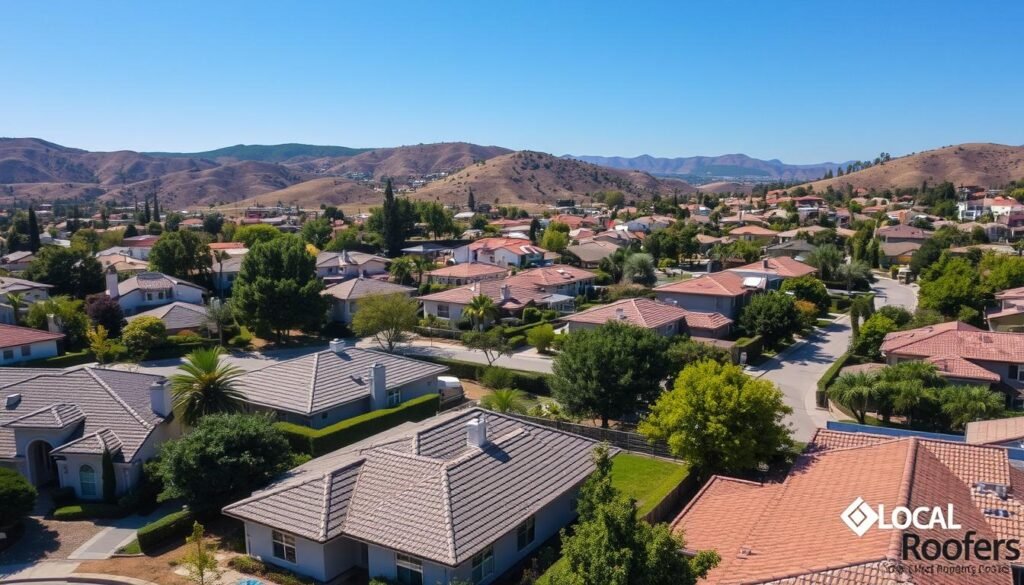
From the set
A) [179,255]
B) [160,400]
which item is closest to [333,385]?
[160,400]

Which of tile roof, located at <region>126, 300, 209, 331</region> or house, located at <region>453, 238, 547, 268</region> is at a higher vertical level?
house, located at <region>453, 238, 547, 268</region>

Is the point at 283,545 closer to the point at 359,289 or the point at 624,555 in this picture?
the point at 624,555

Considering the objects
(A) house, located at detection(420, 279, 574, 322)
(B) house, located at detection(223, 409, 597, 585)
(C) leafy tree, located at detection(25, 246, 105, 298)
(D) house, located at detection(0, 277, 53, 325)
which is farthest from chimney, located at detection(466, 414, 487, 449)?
(C) leafy tree, located at detection(25, 246, 105, 298)

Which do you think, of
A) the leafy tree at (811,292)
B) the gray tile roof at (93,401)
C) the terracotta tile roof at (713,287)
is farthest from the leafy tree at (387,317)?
the leafy tree at (811,292)

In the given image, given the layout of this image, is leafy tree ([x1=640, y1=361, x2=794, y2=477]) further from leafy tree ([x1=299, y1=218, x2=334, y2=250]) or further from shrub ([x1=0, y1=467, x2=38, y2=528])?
leafy tree ([x1=299, y1=218, x2=334, y2=250])

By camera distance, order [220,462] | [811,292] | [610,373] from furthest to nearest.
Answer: [811,292] < [610,373] < [220,462]

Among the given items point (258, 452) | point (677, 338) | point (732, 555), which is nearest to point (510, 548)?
point (732, 555)
